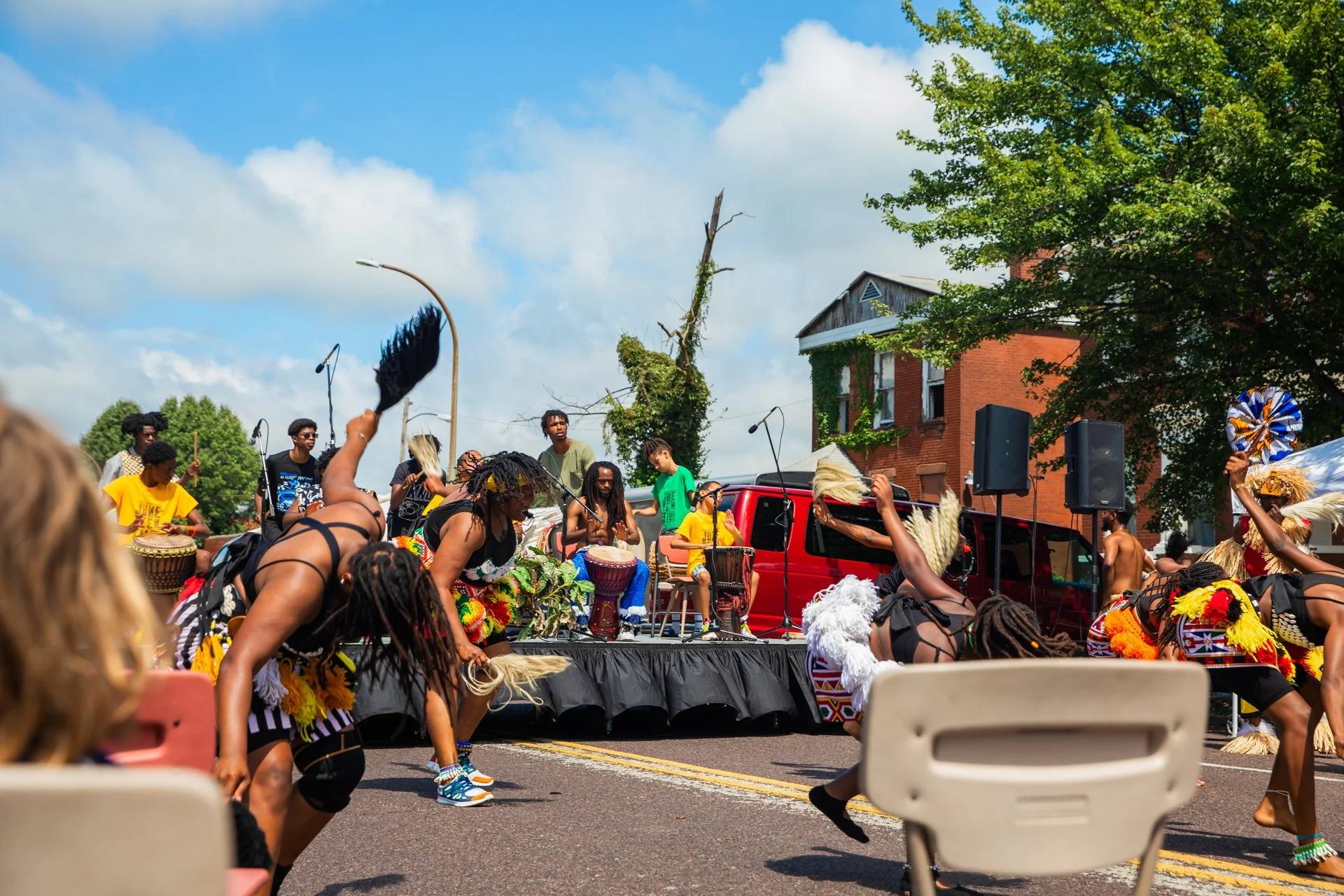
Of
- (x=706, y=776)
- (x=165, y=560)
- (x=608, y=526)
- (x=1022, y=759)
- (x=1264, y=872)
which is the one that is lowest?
(x=706, y=776)

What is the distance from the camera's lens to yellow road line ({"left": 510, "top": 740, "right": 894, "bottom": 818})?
6691 millimetres

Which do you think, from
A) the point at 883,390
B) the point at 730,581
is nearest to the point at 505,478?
the point at 730,581

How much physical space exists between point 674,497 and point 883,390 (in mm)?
21240

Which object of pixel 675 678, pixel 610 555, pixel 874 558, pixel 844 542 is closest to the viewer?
pixel 675 678

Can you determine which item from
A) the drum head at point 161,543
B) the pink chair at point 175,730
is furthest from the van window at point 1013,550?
the pink chair at point 175,730

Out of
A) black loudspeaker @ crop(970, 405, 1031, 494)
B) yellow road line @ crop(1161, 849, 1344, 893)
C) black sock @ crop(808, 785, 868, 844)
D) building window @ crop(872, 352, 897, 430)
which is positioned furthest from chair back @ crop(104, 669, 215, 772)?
building window @ crop(872, 352, 897, 430)

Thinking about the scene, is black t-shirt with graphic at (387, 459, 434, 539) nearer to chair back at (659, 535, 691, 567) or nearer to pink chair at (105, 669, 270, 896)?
chair back at (659, 535, 691, 567)

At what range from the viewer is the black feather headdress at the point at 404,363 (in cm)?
452

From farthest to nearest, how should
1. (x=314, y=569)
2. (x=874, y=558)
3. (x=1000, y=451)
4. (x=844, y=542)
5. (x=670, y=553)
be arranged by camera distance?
(x=874, y=558) → (x=844, y=542) → (x=670, y=553) → (x=1000, y=451) → (x=314, y=569)

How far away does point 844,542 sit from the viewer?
1323 cm

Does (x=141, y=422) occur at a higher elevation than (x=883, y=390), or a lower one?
lower

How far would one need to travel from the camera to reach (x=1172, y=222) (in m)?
14.7

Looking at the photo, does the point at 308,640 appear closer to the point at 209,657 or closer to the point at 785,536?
the point at 209,657

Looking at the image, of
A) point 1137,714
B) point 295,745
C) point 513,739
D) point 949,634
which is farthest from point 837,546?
point 1137,714
